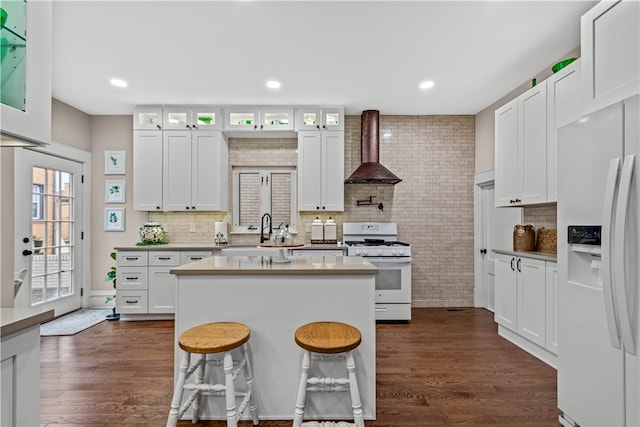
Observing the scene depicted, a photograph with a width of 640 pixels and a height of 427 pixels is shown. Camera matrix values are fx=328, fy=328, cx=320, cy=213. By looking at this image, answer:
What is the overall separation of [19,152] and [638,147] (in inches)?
211

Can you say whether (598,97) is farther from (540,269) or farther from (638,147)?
(540,269)

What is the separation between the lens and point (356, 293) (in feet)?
6.85

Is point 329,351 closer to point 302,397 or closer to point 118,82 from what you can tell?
point 302,397

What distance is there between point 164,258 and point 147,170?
4.14 ft

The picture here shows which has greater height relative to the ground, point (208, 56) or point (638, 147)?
point (208, 56)

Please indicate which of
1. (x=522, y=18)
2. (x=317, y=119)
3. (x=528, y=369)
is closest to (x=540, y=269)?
(x=528, y=369)

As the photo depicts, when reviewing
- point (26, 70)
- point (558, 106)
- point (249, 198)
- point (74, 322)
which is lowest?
point (74, 322)

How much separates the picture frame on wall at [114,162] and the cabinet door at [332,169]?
2967mm

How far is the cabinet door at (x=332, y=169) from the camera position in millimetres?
4574

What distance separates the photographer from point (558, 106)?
2740 mm


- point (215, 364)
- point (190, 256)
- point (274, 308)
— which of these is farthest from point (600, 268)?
point (190, 256)

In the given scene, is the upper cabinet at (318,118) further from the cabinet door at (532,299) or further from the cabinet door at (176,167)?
Result: the cabinet door at (532,299)

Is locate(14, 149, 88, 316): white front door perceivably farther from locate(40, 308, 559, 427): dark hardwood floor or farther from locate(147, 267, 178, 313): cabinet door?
locate(147, 267, 178, 313): cabinet door

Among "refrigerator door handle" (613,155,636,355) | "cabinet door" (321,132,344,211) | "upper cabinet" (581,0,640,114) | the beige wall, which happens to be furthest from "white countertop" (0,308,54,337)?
the beige wall
